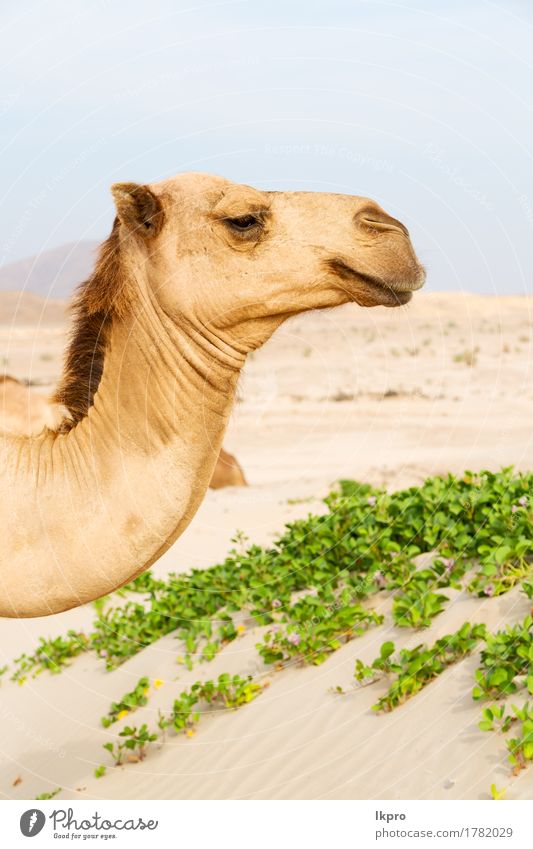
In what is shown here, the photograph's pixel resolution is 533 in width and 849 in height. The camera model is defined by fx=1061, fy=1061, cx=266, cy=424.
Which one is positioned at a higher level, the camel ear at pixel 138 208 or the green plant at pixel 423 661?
the camel ear at pixel 138 208

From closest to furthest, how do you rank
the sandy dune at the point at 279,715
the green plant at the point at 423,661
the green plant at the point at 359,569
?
1. the sandy dune at the point at 279,715
2. the green plant at the point at 423,661
3. the green plant at the point at 359,569

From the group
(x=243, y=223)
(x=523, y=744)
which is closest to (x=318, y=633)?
(x=523, y=744)

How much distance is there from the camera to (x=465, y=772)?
4.26 metres

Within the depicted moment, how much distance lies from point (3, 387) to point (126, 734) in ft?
17.9

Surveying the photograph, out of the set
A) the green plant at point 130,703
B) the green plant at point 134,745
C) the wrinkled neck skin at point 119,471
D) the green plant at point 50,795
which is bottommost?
the green plant at point 50,795

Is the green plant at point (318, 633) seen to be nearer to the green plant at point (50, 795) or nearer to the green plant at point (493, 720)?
the green plant at point (493, 720)

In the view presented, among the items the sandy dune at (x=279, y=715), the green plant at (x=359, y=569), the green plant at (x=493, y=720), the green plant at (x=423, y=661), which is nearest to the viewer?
the green plant at (x=493, y=720)

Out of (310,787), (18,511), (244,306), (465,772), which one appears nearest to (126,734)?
(310,787)

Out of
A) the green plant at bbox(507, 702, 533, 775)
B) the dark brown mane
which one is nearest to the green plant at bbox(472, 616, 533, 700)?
the green plant at bbox(507, 702, 533, 775)

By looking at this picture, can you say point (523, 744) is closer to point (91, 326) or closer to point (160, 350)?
point (160, 350)

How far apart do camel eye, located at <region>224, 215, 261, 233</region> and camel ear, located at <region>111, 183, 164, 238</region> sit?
0.25 meters

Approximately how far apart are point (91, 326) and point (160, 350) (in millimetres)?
297

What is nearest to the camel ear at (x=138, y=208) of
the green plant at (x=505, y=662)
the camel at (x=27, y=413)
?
the green plant at (x=505, y=662)

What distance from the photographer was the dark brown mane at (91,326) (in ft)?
12.4
